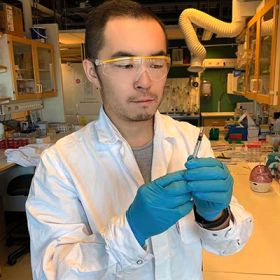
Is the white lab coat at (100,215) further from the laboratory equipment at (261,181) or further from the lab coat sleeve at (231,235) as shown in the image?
the laboratory equipment at (261,181)

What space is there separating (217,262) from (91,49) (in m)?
0.95

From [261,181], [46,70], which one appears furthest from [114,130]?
[46,70]

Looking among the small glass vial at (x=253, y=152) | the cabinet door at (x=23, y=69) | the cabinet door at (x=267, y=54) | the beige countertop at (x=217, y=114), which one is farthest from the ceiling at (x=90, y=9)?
the small glass vial at (x=253, y=152)

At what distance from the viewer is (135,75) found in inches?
37.2

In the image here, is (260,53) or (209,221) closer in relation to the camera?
(209,221)

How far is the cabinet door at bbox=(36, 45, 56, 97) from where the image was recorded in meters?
4.09

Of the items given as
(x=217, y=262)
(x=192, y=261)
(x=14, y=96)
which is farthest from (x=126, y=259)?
(x=14, y=96)

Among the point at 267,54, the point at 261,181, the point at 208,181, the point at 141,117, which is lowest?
the point at 261,181

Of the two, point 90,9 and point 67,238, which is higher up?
point 90,9

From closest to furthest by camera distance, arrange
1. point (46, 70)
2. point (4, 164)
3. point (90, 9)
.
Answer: point (4, 164) → point (90, 9) → point (46, 70)

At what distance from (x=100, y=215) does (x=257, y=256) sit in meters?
0.68

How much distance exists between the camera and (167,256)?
37.4 inches

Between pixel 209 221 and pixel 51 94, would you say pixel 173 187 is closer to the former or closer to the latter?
pixel 209 221

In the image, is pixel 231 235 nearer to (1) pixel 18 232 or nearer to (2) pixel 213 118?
(1) pixel 18 232
